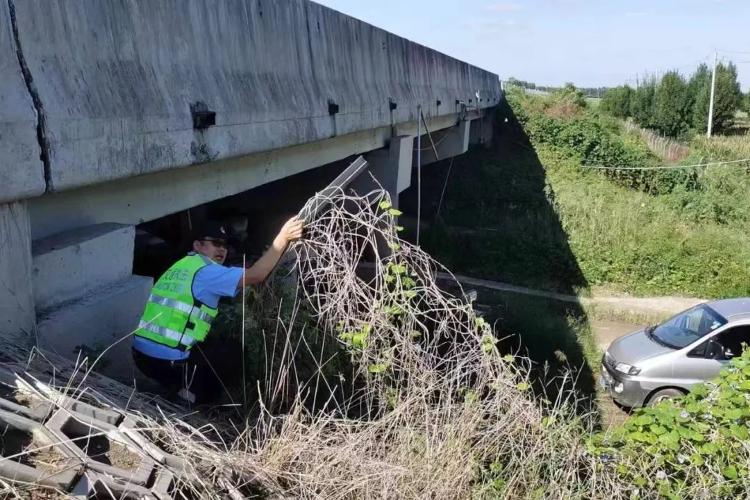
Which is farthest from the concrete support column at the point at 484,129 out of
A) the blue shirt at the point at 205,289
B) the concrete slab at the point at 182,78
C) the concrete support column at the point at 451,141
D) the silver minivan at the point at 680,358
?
the blue shirt at the point at 205,289

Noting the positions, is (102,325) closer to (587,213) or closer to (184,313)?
(184,313)

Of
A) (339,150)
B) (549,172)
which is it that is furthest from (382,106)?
(549,172)

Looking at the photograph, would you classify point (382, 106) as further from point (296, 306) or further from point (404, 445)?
point (404, 445)

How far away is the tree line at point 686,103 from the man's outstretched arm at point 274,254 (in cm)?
4618

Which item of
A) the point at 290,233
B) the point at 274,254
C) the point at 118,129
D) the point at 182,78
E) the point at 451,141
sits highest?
the point at 182,78

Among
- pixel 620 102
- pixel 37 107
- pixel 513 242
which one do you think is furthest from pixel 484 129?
pixel 620 102

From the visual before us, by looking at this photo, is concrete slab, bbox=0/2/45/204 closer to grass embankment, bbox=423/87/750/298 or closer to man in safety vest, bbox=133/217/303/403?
man in safety vest, bbox=133/217/303/403

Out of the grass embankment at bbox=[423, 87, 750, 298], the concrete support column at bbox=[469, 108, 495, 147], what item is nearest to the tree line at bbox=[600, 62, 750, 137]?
the grass embankment at bbox=[423, 87, 750, 298]

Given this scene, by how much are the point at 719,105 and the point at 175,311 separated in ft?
165

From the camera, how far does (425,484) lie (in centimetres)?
346

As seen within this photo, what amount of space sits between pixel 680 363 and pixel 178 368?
7.85 metres

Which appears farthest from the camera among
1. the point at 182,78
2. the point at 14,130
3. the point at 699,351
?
the point at 699,351

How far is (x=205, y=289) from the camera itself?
→ 4082 mm

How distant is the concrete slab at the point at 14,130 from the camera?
334 cm
